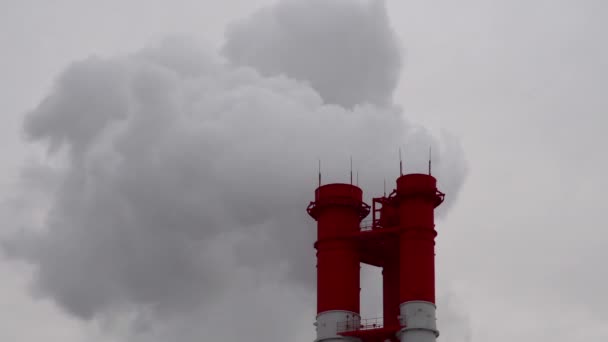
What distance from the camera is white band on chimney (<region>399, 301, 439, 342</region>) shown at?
107188 millimetres

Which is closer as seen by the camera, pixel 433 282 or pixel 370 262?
pixel 433 282

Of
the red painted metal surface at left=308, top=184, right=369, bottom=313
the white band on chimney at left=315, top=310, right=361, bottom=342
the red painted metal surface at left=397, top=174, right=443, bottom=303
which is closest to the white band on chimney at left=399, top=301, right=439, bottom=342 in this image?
the red painted metal surface at left=397, top=174, right=443, bottom=303

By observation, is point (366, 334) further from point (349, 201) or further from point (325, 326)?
point (349, 201)

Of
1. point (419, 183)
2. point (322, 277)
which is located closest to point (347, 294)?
point (322, 277)

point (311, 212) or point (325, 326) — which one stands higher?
point (311, 212)

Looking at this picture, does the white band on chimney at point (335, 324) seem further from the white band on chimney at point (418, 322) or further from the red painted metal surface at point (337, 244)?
the white band on chimney at point (418, 322)

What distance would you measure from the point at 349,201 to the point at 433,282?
10.9m

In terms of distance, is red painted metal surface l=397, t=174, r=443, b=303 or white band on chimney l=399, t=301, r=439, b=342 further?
red painted metal surface l=397, t=174, r=443, b=303

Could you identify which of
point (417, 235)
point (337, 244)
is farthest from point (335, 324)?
point (417, 235)

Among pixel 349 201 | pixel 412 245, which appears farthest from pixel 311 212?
pixel 412 245

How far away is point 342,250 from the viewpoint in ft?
370

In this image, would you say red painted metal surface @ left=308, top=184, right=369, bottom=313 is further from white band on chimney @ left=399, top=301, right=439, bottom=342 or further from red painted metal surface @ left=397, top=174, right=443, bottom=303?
white band on chimney @ left=399, top=301, right=439, bottom=342

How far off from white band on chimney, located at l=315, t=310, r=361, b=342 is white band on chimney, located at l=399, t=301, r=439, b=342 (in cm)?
453

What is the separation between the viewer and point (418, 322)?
107250 mm
